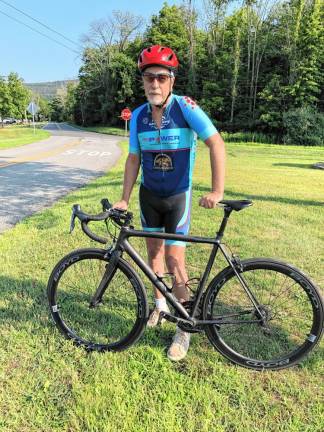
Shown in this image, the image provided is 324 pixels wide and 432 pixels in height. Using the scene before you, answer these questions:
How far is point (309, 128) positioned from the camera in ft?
121

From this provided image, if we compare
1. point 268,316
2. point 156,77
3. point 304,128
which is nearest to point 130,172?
point 156,77

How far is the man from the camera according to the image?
8.38 feet

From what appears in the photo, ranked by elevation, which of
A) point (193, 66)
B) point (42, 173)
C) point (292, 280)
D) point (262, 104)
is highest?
point (193, 66)

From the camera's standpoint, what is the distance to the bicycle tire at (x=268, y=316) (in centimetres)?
260

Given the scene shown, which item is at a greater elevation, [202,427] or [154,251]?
[154,251]

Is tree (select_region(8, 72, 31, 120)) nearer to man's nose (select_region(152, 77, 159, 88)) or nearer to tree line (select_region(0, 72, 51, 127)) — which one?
tree line (select_region(0, 72, 51, 127))

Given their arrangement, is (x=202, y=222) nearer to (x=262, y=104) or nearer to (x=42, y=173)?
(x=42, y=173)

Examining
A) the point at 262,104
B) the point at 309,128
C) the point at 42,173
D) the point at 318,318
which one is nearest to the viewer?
the point at 318,318

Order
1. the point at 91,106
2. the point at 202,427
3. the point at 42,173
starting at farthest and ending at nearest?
the point at 91,106 < the point at 42,173 < the point at 202,427

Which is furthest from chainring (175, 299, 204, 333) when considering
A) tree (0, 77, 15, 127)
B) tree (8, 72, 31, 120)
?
tree (8, 72, 31, 120)

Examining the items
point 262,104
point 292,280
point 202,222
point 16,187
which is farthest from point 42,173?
point 262,104

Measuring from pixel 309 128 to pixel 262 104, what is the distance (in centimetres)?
766

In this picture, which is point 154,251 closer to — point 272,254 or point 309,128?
point 272,254

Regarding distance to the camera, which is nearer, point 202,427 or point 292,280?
point 202,427
